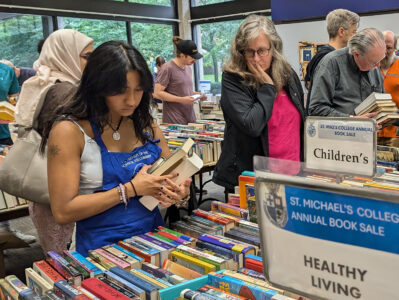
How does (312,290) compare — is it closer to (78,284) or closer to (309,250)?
(309,250)

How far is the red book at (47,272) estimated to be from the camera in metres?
1.23

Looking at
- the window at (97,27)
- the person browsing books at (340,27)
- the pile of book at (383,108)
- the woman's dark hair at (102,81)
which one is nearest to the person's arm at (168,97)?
the person browsing books at (340,27)

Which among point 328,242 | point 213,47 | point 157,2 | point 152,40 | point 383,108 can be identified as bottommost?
point 328,242

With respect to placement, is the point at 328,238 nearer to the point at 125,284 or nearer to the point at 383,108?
the point at 125,284

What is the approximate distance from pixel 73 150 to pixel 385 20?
4973 mm

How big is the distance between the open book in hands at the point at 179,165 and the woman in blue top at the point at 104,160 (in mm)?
31

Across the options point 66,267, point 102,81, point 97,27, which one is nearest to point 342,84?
point 102,81

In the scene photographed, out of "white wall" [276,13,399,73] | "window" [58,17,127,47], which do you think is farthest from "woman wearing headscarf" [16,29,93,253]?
"window" [58,17,127,47]

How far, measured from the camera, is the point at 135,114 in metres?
1.83

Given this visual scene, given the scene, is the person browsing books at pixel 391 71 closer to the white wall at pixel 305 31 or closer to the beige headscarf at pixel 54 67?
the white wall at pixel 305 31

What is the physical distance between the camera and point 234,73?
2113 millimetres

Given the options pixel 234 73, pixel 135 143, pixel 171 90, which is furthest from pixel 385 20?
pixel 135 143

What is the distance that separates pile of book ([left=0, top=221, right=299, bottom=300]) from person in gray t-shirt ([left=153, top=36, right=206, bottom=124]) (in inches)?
126

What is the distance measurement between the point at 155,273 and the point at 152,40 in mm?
8511
